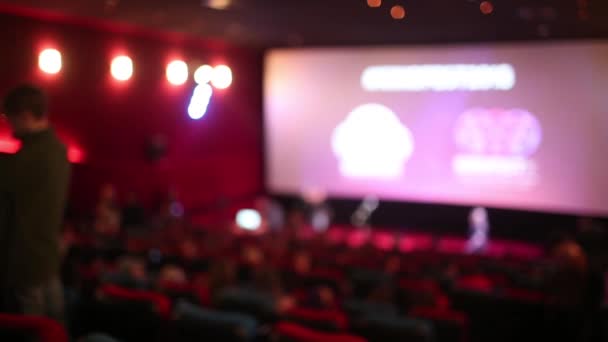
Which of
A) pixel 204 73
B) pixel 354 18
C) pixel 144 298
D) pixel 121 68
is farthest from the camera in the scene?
pixel 204 73

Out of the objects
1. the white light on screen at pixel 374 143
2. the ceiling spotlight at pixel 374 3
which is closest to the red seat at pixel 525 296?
the ceiling spotlight at pixel 374 3

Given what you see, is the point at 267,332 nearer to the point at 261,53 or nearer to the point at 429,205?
the point at 429,205

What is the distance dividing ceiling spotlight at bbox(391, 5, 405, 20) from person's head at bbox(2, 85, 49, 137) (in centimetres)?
636

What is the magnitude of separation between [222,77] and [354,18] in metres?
5.20

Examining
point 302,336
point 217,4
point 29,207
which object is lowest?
point 302,336

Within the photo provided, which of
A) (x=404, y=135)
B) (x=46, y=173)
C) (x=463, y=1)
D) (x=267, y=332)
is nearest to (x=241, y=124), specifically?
(x=404, y=135)

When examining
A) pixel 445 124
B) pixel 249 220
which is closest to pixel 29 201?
pixel 445 124

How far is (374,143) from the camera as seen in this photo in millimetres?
13672

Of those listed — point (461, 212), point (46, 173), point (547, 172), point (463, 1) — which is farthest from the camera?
point (461, 212)

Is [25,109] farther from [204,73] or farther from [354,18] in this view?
[204,73]

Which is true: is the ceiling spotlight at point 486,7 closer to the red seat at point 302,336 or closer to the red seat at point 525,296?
the red seat at point 525,296

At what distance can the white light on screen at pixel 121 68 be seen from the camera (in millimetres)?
11117

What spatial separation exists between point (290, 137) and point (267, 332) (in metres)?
11.0

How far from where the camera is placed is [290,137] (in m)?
15.1
